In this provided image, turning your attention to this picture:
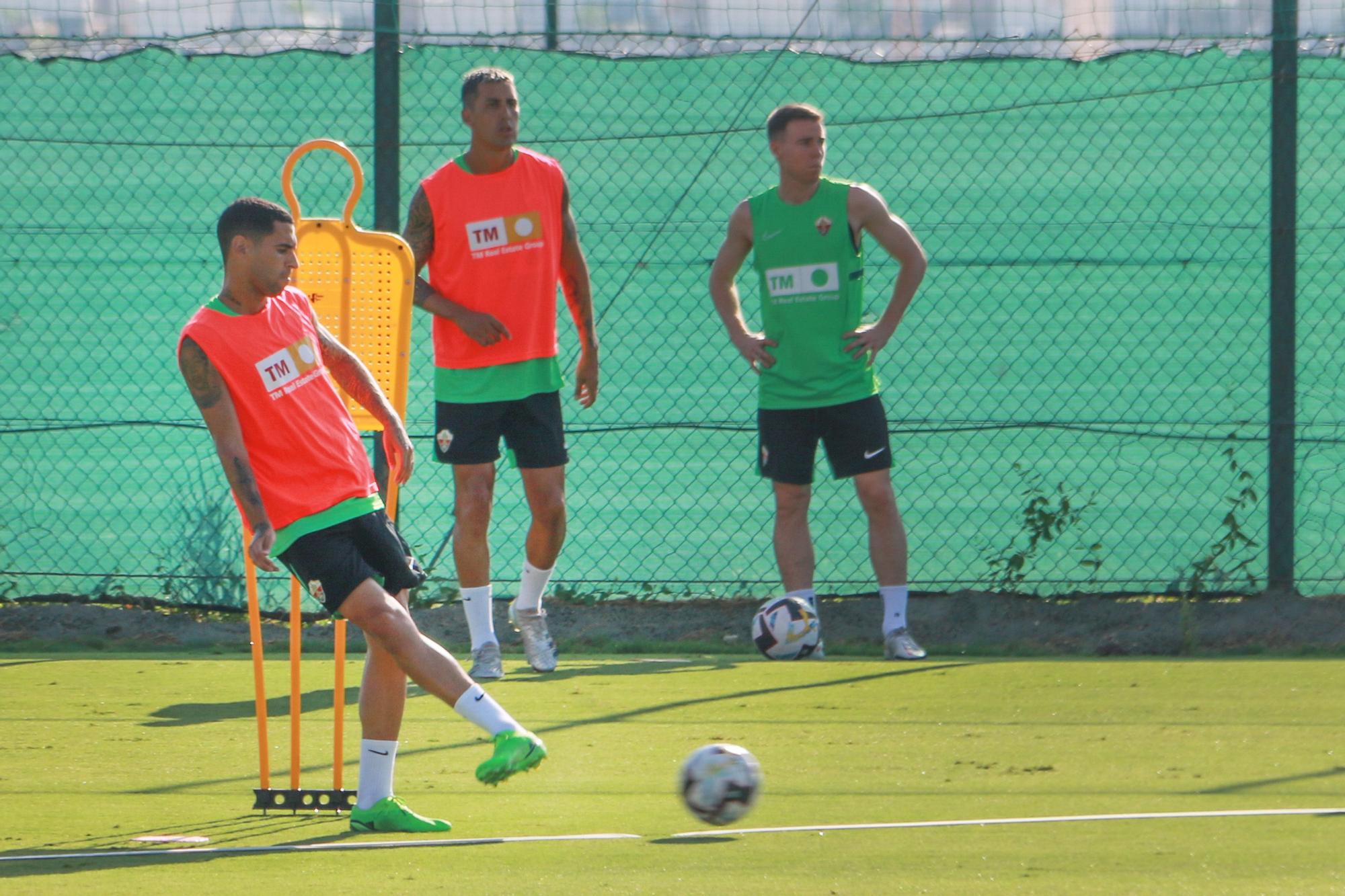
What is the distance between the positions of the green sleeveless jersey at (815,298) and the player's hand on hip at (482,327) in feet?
3.78

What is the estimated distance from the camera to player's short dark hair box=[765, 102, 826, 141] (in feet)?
22.6

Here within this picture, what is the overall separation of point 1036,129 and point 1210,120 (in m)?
0.75

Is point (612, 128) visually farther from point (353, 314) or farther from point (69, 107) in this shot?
point (353, 314)

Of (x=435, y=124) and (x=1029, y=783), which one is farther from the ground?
(x=435, y=124)

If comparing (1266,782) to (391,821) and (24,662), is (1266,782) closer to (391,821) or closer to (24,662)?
(391,821)

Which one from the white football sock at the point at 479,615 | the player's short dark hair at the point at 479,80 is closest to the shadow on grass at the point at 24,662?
the white football sock at the point at 479,615

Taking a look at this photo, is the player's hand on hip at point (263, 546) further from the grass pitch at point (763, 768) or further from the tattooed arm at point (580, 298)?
the tattooed arm at point (580, 298)

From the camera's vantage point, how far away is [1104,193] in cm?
783

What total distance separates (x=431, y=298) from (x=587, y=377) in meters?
0.68

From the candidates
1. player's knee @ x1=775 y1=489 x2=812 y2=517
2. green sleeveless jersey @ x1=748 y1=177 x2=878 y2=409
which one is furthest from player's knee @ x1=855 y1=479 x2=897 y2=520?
green sleeveless jersey @ x1=748 y1=177 x2=878 y2=409

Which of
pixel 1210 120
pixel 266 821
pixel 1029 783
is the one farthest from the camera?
pixel 1210 120

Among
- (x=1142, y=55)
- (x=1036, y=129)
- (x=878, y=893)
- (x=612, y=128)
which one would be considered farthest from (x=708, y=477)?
(x=878, y=893)

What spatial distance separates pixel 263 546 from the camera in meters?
4.11

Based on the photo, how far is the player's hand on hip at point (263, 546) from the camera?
4098 millimetres
